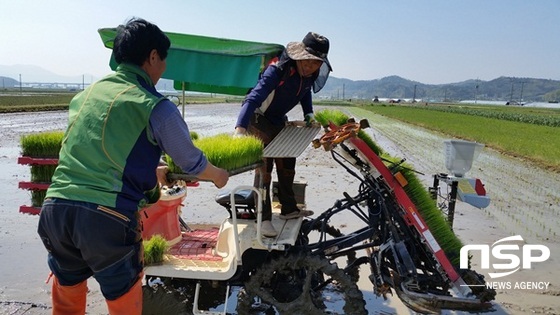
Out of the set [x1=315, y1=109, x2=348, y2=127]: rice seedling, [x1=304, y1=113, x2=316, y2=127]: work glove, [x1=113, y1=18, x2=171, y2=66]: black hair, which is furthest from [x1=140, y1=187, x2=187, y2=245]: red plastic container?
[x1=113, y1=18, x2=171, y2=66]: black hair

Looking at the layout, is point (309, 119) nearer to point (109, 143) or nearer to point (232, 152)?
point (232, 152)

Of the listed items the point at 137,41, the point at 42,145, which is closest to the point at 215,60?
the point at 42,145

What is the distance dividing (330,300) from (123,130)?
2886mm

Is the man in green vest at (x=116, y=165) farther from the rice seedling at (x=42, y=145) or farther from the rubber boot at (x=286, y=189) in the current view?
the rice seedling at (x=42, y=145)

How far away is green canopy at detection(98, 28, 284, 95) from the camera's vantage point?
4.24m

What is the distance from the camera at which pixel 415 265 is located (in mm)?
3418

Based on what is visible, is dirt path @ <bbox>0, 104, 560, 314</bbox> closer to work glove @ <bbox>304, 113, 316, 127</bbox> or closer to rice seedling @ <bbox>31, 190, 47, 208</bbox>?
rice seedling @ <bbox>31, 190, 47, 208</bbox>

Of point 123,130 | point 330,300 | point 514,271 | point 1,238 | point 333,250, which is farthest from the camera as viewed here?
point 1,238

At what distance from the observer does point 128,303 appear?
2.36 metres

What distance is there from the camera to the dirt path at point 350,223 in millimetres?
4289

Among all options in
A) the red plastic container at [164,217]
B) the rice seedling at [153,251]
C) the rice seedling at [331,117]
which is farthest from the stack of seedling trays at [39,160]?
the rice seedling at [331,117]

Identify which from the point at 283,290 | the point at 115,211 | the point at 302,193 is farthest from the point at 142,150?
the point at 302,193

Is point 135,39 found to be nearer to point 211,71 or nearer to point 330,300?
point 211,71

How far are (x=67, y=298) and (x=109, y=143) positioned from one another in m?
0.97
